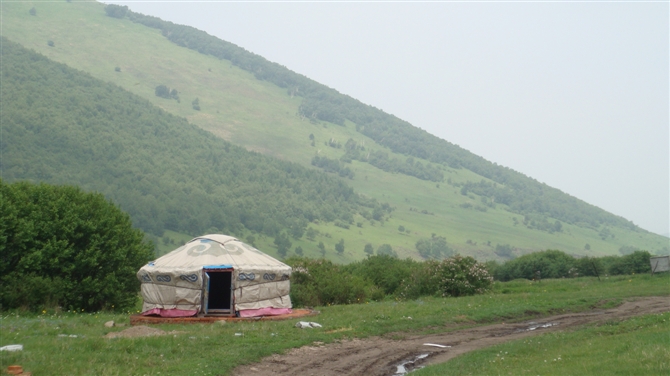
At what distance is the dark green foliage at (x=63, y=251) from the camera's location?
69.4 ft

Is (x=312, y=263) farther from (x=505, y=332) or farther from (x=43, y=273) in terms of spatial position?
(x=505, y=332)

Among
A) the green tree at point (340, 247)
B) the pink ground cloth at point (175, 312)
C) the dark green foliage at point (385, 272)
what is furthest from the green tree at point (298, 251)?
the pink ground cloth at point (175, 312)

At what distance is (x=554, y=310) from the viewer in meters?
21.1

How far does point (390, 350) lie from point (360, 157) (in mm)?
146611

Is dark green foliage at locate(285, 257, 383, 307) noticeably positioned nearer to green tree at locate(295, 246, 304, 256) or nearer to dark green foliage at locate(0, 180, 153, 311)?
dark green foliage at locate(0, 180, 153, 311)

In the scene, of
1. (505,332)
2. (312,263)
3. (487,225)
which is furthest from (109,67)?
(505,332)

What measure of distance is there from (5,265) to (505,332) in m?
16.4

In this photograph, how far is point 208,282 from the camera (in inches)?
815

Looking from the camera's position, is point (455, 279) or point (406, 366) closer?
point (406, 366)

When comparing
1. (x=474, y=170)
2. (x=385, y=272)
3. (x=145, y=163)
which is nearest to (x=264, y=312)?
(x=385, y=272)

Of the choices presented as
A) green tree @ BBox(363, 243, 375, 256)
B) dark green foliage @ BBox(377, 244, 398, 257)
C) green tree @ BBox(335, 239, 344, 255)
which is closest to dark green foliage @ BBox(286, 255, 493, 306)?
green tree @ BBox(335, 239, 344, 255)

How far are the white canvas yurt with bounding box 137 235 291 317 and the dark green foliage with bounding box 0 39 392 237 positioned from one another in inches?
2559

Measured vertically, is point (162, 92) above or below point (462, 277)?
above

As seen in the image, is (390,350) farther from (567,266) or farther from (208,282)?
(567,266)
